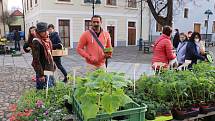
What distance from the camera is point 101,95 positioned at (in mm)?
1837

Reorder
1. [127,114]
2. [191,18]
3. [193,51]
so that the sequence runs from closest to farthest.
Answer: [127,114]
[193,51]
[191,18]

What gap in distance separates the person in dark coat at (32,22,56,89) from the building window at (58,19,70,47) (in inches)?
684

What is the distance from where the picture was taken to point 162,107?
7.98 ft

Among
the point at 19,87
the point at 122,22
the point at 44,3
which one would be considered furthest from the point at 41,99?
the point at 122,22

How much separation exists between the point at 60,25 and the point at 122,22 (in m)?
6.59

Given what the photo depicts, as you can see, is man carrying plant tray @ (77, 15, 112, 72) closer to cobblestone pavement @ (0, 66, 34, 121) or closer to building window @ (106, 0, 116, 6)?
cobblestone pavement @ (0, 66, 34, 121)

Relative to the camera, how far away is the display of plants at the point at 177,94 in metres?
2.46

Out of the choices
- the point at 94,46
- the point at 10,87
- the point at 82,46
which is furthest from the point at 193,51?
the point at 10,87

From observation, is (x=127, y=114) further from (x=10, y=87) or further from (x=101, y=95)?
(x=10, y=87)

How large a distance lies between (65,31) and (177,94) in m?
19.7

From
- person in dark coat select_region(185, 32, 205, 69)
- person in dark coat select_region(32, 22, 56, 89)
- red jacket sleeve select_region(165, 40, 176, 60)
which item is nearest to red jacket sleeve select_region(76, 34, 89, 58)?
person in dark coat select_region(32, 22, 56, 89)

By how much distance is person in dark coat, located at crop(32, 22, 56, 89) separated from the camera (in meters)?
3.93

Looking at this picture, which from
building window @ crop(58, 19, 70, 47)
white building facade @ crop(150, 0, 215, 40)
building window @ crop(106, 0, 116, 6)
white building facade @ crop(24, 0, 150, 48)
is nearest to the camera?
white building facade @ crop(24, 0, 150, 48)

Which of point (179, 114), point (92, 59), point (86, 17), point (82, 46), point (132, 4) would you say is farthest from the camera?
Result: point (132, 4)
